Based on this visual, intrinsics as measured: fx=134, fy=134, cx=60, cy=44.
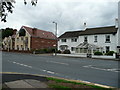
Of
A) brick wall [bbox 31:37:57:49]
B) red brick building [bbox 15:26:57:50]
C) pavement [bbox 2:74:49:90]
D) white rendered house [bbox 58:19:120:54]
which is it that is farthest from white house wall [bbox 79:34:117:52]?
pavement [bbox 2:74:49:90]

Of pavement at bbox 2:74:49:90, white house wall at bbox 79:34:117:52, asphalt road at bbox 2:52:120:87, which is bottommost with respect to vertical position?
asphalt road at bbox 2:52:120:87

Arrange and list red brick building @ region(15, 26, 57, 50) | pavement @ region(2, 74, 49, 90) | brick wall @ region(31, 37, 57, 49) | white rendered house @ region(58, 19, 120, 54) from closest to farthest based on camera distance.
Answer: pavement @ region(2, 74, 49, 90) < white rendered house @ region(58, 19, 120, 54) < red brick building @ region(15, 26, 57, 50) < brick wall @ region(31, 37, 57, 49)

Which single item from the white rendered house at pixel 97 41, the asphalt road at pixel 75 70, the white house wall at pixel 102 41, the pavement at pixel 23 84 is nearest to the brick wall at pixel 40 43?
the white rendered house at pixel 97 41

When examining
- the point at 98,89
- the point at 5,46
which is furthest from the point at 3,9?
the point at 5,46

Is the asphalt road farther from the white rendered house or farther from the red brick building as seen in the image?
the red brick building

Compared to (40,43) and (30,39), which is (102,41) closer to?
(30,39)

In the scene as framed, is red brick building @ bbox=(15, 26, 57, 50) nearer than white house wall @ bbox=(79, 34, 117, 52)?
No

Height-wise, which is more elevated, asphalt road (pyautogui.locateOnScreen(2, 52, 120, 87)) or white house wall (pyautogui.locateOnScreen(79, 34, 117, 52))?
white house wall (pyautogui.locateOnScreen(79, 34, 117, 52))

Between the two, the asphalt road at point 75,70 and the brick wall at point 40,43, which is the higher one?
the brick wall at point 40,43

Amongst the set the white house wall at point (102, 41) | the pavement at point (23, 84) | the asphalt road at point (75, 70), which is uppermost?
the white house wall at point (102, 41)

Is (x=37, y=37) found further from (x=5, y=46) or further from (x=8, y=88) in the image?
(x=8, y=88)

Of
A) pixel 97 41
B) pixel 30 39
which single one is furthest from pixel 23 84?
pixel 30 39

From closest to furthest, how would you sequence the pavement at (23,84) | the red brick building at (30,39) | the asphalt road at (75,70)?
the pavement at (23,84), the asphalt road at (75,70), the red brick building at (30,39)

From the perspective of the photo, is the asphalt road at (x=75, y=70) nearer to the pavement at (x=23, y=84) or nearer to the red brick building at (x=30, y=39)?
the pavement at (x=23, y=84)
